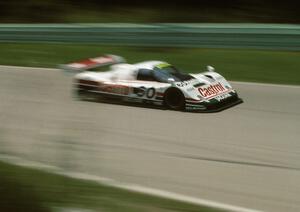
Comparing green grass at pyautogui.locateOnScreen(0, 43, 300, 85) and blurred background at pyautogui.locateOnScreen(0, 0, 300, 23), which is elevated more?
blurred background at pyautogui.locateOnScreen(0, 0, 300, 23)

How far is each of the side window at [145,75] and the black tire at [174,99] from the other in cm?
44

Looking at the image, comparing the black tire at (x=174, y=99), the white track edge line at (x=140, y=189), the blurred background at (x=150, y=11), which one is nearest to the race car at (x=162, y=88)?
the black tire at (x=174, y=99)

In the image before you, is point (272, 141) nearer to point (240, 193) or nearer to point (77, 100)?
point (240, 193)

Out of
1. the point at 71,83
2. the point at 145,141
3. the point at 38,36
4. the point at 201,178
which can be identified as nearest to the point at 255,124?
the point at 145,141

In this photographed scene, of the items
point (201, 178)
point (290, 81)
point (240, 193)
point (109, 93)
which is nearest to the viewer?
point (240, 193)

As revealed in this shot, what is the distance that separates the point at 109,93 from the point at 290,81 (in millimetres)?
3501

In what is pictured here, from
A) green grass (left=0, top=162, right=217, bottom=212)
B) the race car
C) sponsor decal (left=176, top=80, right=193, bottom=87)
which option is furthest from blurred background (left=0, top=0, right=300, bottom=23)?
green grass (left=0, top=162, right=217, bottom=212)

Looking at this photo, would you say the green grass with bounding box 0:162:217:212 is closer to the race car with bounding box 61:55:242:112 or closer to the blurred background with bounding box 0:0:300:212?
the blurred background with bounding box 0:0:300:212

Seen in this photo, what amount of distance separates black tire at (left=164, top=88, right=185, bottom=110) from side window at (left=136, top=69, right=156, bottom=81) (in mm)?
443

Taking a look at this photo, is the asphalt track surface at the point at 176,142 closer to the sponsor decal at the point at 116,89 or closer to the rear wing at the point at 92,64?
the sponsor decal at the point at 116,89

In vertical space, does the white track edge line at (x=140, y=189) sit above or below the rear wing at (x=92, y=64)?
below

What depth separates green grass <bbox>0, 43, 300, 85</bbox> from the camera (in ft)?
41.8

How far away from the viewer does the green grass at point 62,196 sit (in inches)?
185

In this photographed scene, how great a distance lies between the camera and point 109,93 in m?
11.0
